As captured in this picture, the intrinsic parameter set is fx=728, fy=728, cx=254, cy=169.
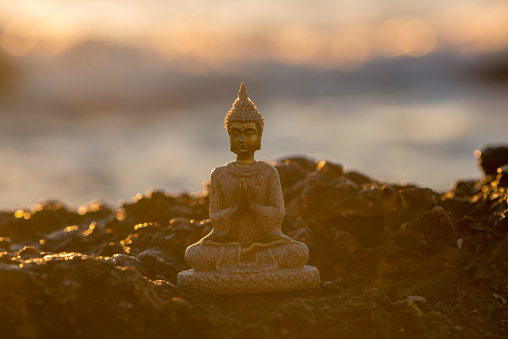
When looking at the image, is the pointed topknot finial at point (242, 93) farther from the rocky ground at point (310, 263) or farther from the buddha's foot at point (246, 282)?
the rocky ground at point (310, 263)

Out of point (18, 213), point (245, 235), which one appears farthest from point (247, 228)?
point (18, 213)

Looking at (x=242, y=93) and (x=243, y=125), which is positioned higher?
(x=242, y=93)

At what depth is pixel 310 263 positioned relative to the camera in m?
14.2

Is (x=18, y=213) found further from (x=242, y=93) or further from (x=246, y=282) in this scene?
(x=246, y=282)

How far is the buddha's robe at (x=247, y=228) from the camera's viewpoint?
11828 mm

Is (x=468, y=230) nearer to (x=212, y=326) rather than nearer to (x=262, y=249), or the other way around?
(x=262, y=249)

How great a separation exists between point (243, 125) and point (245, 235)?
6.11ft

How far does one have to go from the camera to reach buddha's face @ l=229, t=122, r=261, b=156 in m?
12.3

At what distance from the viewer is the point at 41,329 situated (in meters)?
9.53

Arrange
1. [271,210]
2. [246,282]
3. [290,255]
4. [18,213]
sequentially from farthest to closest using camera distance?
1. [18,213]
2. [271,210]
3. [290,255]
4. [246,282]

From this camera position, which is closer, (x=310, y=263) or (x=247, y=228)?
(x=247, y=228)

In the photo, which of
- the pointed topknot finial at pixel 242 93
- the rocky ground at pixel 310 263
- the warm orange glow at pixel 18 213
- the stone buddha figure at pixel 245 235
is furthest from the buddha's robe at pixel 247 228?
the warm orange glow at pixel 18 213

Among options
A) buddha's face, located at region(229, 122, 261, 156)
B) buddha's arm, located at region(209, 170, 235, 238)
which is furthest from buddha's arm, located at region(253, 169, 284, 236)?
buddha's face, located at region(229, 122, 261, 156)

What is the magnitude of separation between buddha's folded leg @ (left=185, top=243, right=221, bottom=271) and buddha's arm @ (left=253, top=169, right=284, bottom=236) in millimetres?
890
